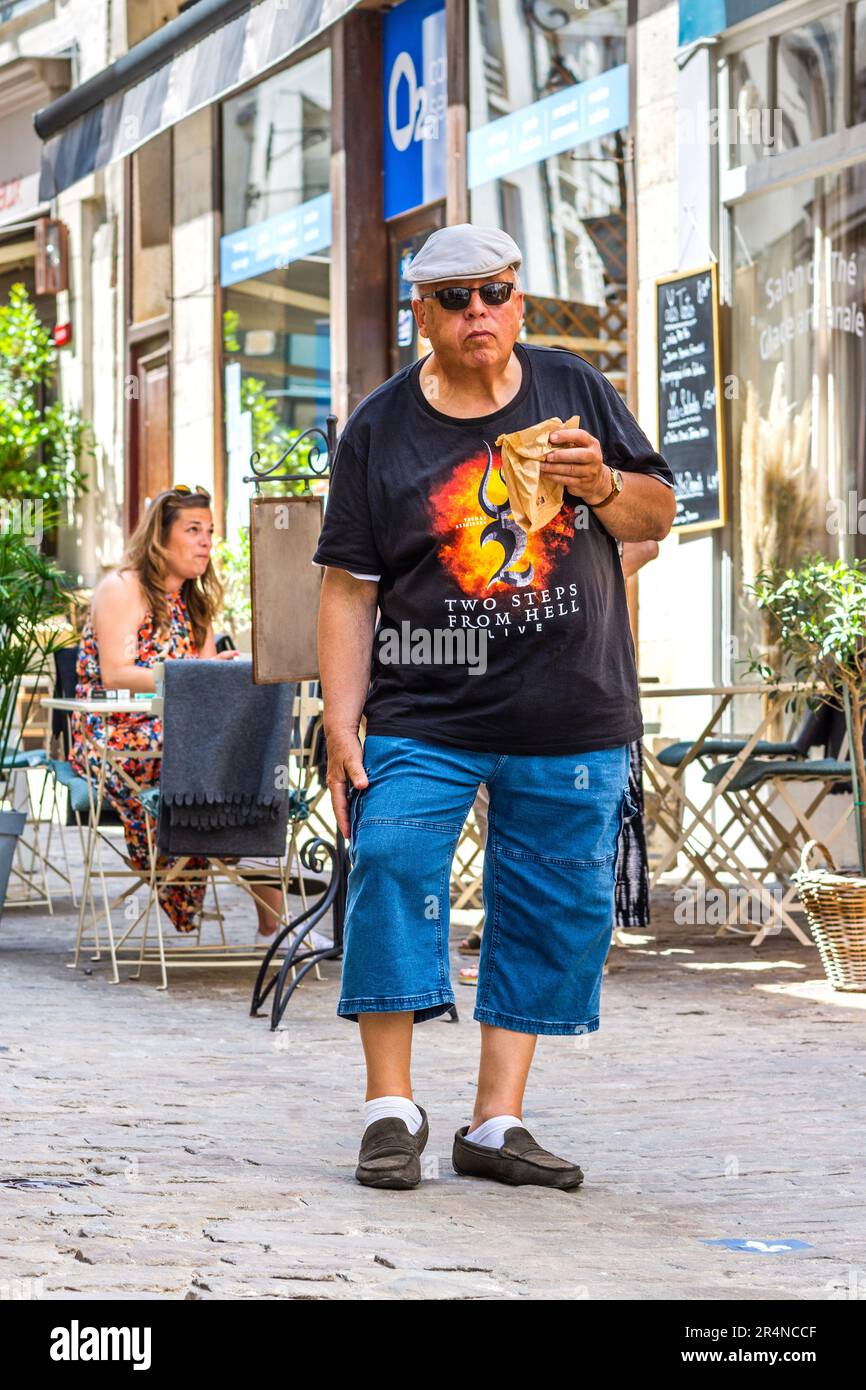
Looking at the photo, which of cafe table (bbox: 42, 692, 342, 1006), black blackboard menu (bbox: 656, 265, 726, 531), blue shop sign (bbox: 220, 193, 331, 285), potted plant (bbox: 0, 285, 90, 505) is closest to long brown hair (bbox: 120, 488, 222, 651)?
cafe table (bbox: 42, 692, 342, 1006)

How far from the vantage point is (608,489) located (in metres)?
3.79

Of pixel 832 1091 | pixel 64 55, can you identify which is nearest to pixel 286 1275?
pixel 832 1091

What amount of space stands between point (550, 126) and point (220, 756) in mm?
6217

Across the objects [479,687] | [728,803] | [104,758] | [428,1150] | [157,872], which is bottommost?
[428,1150]

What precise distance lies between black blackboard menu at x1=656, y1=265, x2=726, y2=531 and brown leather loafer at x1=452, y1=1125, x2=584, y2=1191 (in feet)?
21.5

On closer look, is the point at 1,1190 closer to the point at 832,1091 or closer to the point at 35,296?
the point at 832,1091

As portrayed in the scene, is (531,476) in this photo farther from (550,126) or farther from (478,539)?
(550,126)

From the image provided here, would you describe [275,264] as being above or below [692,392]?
above

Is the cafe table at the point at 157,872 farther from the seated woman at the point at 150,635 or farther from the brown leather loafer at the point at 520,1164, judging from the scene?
the brown leather loafer at the point at 520,1164

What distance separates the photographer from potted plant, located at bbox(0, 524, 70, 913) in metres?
7.78

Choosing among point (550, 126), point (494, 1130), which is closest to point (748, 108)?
point (550, 126)

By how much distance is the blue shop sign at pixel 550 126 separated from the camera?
1095cm

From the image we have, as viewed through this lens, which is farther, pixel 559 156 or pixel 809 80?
pixel 559 156
